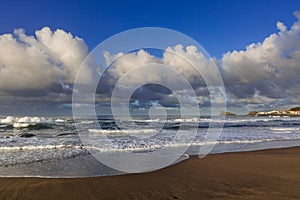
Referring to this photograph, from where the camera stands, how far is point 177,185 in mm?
6551

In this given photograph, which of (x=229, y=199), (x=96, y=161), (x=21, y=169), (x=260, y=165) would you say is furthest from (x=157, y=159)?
(x=229, y=199)

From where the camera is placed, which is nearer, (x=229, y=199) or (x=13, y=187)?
(x=229, y=199)

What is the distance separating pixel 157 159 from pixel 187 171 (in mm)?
2648

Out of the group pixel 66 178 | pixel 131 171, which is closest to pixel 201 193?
pixel 131 171

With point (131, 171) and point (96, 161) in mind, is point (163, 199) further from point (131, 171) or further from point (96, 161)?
point (96, 161)

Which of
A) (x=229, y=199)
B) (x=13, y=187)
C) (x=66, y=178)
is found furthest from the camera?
(x=66, y=178)

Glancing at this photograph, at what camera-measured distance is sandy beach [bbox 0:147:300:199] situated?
570 cm

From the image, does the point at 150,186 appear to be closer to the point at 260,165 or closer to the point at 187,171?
the point at 187,171

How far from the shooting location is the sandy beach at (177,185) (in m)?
5.70

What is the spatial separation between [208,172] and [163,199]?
3103mm

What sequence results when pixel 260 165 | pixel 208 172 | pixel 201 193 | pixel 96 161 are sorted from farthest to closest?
pixel 96 161, pixel 260 165, pixel 208 172, pixel 201 193

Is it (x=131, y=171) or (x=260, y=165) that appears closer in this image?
(x=131, y=171)

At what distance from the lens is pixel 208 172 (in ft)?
26.8

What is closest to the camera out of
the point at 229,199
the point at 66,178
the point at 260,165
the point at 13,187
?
the point at 229,199
